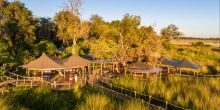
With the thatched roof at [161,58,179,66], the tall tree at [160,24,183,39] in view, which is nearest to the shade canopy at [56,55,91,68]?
the thatched roof at [161,58,179,66]

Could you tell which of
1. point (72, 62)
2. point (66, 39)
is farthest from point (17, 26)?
point (72, 62)

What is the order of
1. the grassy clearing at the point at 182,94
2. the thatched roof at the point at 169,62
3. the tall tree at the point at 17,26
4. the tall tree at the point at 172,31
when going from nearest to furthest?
the grassy clearing at the point at 182,94
the thatched roof at the point at 169,62
the tall tree at the point at 17,26
the tall tree at the point at 172,31

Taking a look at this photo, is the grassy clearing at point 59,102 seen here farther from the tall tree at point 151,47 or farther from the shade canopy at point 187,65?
the shade canopy at point 187,65

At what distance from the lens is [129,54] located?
1161 inches

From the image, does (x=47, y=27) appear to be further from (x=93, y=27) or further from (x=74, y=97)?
(x=74, y=97)

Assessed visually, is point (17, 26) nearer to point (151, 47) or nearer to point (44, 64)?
point (44, 64)

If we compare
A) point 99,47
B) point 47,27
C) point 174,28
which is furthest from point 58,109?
point 174,28

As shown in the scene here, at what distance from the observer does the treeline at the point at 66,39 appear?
2967 cm

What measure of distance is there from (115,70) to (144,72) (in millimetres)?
5437

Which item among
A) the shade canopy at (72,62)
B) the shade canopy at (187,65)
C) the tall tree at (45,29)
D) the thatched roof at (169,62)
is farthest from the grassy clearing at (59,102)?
the tall tree at (45,29)

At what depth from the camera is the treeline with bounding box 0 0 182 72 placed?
1168 inches

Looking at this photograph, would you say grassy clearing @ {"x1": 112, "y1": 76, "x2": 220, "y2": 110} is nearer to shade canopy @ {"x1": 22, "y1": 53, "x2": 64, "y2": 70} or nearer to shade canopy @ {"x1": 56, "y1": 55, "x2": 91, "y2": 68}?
shade canopy @ {"x1": 22, "y1": 53, "x2": 64, "y2": 70}

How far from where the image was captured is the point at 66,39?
44.7m

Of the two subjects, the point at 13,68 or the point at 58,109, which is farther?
the point at 13,68
